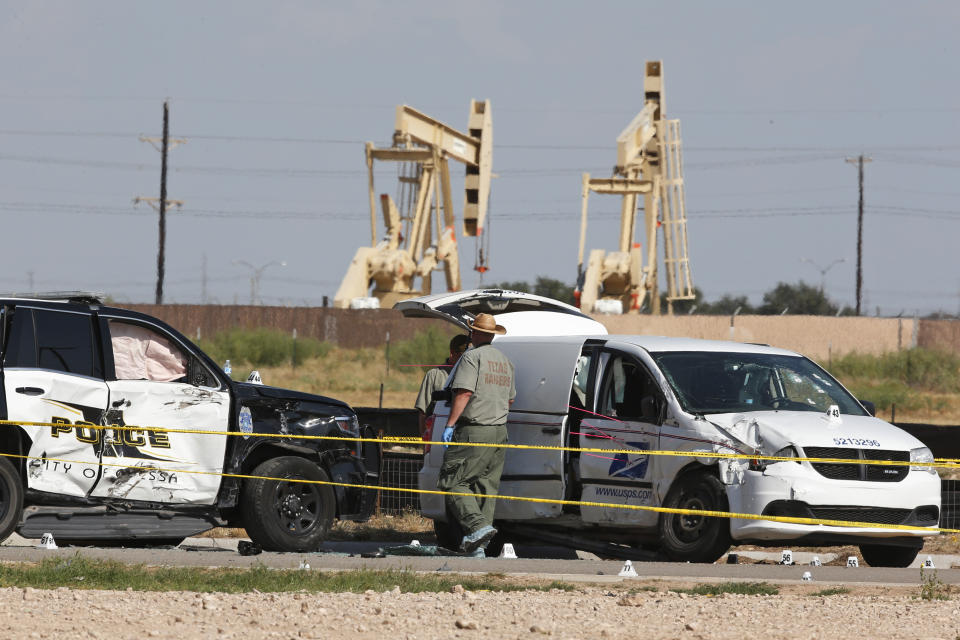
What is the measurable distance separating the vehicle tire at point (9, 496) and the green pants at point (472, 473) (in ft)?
10.3

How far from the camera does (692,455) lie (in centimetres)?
1154

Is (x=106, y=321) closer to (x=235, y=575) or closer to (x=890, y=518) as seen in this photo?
(x=235, y=575)

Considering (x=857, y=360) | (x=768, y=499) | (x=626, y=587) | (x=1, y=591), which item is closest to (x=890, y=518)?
(x=768, y=499)

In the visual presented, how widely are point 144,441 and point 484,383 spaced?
2.65 metres

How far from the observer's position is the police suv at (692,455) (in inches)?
444

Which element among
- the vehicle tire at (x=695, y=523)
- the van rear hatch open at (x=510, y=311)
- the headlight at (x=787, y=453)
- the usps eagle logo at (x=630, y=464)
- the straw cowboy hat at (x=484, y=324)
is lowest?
the vehicle tire at (x=695, y=523)

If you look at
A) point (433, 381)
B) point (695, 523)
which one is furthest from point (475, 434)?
point (433, 381)

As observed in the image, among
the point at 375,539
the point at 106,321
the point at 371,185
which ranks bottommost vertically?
the point at 375,539

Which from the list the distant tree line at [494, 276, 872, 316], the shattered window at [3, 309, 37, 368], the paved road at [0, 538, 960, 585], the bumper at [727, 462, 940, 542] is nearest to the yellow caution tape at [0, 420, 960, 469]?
the bumper at [727, 462, 940, 542]

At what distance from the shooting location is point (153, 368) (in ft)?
40.3

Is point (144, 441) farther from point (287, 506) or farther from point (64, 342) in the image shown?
point (287, 506)

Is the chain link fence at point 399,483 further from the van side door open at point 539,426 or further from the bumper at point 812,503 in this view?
the bumper at point 812,503

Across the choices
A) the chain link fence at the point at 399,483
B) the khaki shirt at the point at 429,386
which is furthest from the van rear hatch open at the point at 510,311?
the chain link fence at the point at 399,483

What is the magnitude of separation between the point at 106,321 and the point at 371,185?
167 feet
